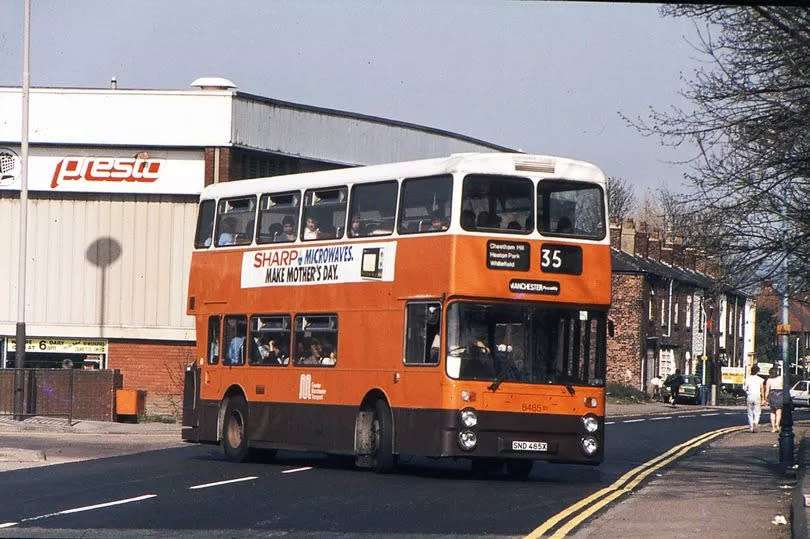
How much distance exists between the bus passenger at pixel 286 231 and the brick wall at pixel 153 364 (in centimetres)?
1856

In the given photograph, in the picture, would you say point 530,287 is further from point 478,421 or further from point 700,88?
point 700,88

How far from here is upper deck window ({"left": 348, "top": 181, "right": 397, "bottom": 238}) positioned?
21.6 m

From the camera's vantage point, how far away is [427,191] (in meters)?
20.9

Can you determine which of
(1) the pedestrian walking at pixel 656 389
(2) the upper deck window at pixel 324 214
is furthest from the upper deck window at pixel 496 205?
(1) the pedestrian walking at pixel 656 389

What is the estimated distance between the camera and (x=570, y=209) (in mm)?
20953

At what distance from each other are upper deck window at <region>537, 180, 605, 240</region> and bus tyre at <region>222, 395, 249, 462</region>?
652cm

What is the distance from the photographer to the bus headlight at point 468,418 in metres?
20.0

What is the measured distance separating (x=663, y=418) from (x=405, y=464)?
89.7ft

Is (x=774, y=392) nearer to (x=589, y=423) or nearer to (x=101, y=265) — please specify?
(x=101, y=265)

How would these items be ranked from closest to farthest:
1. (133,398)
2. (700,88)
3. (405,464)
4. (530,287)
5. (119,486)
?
(119,486), (530,287), (700,88), (405,464), (133,398)

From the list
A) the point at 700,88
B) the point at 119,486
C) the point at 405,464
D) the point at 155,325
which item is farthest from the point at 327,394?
the point at 155,325

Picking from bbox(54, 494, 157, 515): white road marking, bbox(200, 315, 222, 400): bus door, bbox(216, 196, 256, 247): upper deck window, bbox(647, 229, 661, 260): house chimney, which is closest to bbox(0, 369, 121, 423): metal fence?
bbox(200, 315, 222, 400): bus door

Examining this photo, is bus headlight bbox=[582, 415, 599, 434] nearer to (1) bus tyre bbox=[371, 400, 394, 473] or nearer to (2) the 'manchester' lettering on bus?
(1) bus tyre bbox=[371, 400, 394, 473]

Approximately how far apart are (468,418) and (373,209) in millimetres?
3690
